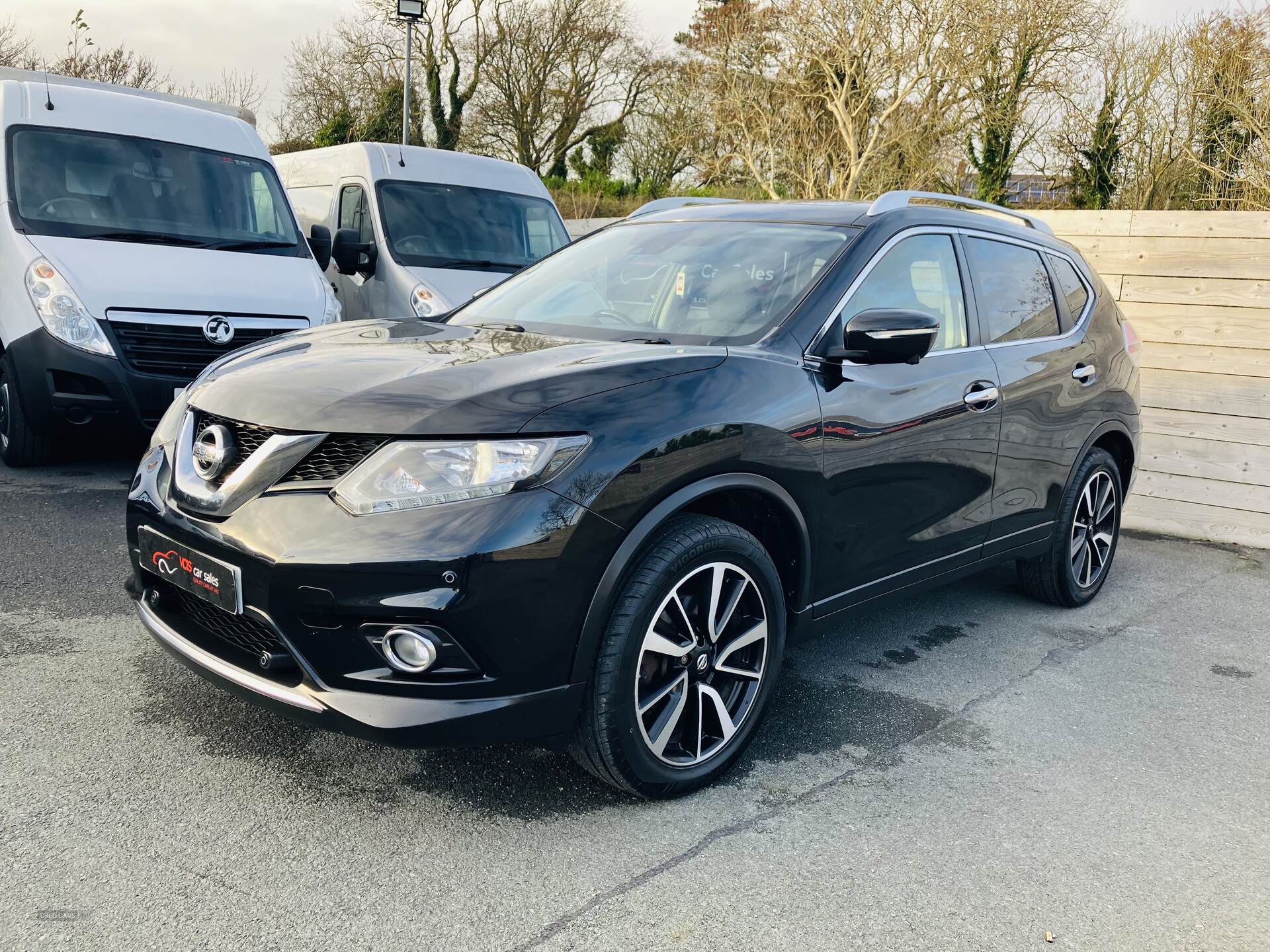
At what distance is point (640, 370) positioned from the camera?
2916 mm

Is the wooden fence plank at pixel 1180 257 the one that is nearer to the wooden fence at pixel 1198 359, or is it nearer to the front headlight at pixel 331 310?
the wooden fence at pixel 1198 359

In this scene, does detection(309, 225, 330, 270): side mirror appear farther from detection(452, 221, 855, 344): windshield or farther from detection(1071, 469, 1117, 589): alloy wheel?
detection(1071, 469, 1117, 589): alloy wheel

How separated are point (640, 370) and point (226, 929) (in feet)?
5.45

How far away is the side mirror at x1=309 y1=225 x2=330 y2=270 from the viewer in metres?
7.62

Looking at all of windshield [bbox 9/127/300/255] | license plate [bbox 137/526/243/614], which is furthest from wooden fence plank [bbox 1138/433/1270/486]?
license plate [bbox 137/526/243/614]

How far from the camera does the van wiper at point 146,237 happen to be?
629 cm

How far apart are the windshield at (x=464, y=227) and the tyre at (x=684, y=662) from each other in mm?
6173

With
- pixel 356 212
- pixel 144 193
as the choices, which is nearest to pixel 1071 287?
pixel 144 193

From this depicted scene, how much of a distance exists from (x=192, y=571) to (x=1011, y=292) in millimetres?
3344

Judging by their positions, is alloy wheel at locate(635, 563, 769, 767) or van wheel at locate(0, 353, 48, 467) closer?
alloy wheel at locate(635, 563, 769, 767)

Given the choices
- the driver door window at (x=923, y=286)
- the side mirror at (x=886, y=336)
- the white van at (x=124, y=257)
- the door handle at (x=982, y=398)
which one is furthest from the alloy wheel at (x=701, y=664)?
the white van at (x=124, y=257)

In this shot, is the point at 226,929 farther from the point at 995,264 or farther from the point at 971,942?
the point at 995,264

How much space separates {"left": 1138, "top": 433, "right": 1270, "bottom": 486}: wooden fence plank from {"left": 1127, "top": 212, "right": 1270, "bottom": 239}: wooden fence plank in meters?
1.31

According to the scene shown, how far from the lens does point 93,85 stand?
7.55 metres
